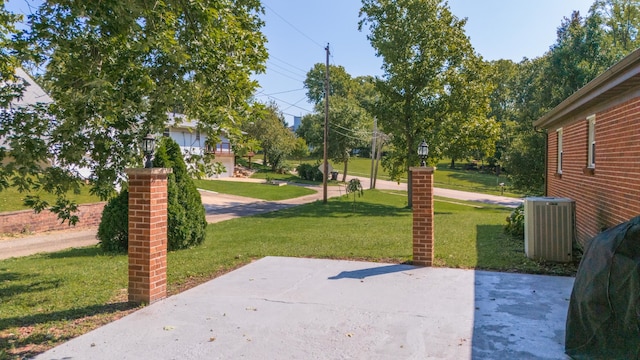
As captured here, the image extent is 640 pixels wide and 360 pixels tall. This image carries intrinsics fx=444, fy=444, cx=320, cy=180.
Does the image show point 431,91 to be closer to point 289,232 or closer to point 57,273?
point 289,232

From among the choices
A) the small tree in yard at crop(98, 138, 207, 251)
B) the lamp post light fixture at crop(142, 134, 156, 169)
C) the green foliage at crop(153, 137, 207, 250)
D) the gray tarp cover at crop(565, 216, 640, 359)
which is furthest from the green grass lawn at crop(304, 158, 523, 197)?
the gray tarp cover at crop(565, 216, 640, 359)

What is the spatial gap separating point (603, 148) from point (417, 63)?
14.3 meters

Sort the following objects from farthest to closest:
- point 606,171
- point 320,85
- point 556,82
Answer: point 320,85
point 556,82
point 606,171

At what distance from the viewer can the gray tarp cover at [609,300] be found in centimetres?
311

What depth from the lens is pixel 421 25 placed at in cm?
2000

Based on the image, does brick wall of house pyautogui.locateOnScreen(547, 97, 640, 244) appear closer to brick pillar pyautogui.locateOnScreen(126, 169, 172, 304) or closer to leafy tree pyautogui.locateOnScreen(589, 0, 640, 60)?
brick pillar pyautogui.locateOnScreen(126, 169, 172, 304)

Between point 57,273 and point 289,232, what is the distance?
5.83 m

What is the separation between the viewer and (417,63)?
20484mm

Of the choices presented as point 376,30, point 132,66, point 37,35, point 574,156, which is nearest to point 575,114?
point 574,156

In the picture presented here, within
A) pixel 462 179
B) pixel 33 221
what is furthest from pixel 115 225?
pixel 462 179

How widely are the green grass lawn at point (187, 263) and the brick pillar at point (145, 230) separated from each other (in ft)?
0.88

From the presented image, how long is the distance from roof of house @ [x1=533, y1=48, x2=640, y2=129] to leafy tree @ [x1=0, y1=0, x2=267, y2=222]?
4.47 meters

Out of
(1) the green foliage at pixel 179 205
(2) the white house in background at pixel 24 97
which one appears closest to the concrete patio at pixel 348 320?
(2) the white house in background at pixel 24 97

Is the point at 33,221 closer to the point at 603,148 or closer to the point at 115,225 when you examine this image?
the point at 115,225
